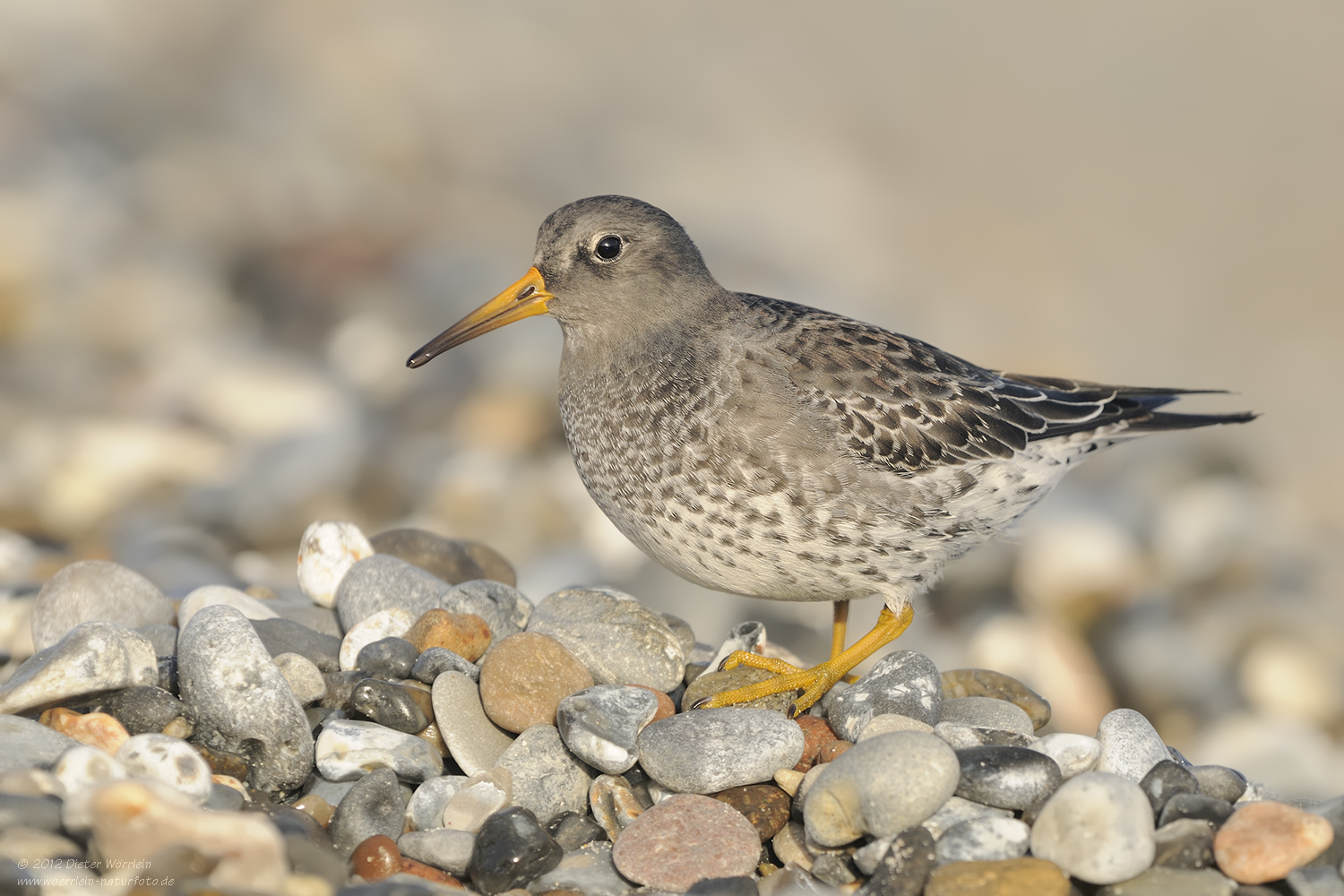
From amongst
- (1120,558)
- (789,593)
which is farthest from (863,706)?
(1120,558)

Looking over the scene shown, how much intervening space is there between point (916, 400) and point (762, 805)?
2.27 metres

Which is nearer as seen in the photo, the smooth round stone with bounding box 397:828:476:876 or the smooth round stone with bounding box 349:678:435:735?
the smooth round stone with bounding box 397:828:476:876

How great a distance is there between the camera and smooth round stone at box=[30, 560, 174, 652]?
582 cm

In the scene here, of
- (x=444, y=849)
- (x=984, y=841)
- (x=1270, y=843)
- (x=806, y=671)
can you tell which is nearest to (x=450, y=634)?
(x=444, y=849)

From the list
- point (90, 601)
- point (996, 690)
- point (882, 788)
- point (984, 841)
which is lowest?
point (984, 841)

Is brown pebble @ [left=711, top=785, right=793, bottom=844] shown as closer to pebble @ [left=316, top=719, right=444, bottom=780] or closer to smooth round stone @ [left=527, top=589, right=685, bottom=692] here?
smooth round stone @ [left=527, top=589, right=685, bottom=692]

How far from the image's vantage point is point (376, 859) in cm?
431

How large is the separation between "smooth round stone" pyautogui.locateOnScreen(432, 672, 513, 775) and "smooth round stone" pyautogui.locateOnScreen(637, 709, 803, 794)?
0.66 meters

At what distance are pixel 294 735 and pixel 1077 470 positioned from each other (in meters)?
9.58

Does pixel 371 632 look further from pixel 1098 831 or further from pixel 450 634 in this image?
pixel 1098 831

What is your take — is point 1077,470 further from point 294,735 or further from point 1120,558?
point 294,735

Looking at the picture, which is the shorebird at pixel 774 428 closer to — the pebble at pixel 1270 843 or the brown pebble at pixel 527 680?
the brown pebble at pixel 527 680

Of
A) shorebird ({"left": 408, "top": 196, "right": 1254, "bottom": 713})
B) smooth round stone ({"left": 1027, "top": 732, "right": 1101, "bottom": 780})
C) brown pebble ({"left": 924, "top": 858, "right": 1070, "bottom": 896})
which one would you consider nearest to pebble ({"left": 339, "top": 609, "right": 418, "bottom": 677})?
shorebird ({"left": 408, "top": 196, "right": 1254, "bottom": 713})

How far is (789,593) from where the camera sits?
5863 millimetres
